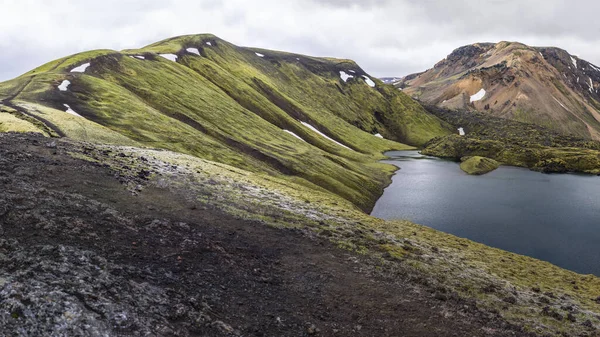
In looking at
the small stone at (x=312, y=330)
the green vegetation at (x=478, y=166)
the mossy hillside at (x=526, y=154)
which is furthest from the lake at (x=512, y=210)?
the small stone at (x=312, y=330)

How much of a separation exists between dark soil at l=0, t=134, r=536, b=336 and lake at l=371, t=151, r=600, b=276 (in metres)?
32.3

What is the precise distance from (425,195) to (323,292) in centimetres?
6110

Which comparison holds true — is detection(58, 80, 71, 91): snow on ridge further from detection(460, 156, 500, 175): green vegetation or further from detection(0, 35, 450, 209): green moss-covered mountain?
detection(460, 156, 500, 175): green vegetation

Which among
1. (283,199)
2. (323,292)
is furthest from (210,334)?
(283,199)

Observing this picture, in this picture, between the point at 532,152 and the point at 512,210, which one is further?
the point at 532,152

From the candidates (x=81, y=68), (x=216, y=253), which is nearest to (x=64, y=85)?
(x=81, y=68)

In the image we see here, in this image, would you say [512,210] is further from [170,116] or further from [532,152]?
[532,152]

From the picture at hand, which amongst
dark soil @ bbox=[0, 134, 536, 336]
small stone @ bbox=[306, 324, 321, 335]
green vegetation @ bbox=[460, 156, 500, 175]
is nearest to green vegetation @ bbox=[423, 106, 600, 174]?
green vegetation @ bbox=[460, 156, 500, 175]

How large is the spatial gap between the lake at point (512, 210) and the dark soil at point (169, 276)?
32.3m

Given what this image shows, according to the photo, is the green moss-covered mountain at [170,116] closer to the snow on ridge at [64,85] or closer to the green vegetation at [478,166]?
the snow on ridge at [64,85]

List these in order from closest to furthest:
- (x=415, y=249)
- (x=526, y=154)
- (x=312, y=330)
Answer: (x=312, y=330) < (x=415, y=249) < (x=526, y=154)

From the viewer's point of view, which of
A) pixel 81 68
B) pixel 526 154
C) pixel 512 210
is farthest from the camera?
pixel 526 154

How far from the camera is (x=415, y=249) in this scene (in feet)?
116

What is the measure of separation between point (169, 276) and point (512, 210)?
66247 mm
